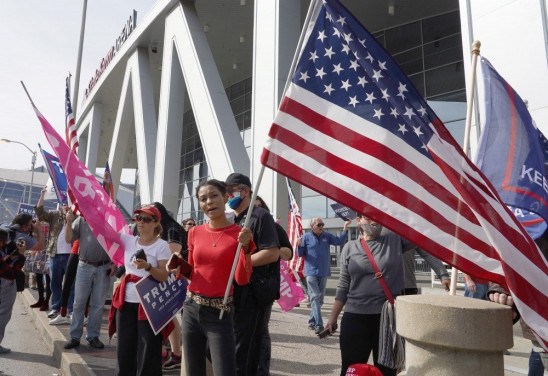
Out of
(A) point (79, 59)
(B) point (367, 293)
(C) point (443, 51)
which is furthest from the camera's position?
(C) point (443, 51)

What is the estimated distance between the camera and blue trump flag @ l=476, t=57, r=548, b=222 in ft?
9.98

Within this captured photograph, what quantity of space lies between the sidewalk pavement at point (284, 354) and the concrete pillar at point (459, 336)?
278 cm

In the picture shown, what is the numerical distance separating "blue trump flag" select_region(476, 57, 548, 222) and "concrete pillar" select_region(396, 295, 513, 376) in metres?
1.25

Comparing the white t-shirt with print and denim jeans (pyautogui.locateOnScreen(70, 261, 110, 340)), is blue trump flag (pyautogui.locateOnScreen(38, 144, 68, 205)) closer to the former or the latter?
denim jeans (pyautogui.locateOnScreen(70, 261, 110, 340))

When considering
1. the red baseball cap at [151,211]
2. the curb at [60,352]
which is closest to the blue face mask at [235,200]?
the red baseball cap at [151,211]

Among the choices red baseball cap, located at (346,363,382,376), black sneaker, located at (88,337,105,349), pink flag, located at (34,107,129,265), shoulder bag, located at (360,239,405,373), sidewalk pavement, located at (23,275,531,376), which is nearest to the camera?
red baseball cap, located at (346,363,382,376)

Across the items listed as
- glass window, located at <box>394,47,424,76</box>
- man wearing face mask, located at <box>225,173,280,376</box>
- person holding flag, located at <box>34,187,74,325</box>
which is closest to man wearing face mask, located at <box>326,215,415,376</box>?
man wearing face mask, located at <box>225,173,280,376</box>

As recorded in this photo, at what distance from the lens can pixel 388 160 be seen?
2.48m

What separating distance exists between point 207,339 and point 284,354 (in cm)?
281

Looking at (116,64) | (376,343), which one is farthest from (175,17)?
(376,343)

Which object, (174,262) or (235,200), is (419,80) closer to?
(235,200)

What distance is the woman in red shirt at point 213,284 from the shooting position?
269 centimetres

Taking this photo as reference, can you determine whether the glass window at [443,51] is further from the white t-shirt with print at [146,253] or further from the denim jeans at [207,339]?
the denim jeans at [207,339]

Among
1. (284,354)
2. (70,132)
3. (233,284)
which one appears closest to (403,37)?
(70,132)
